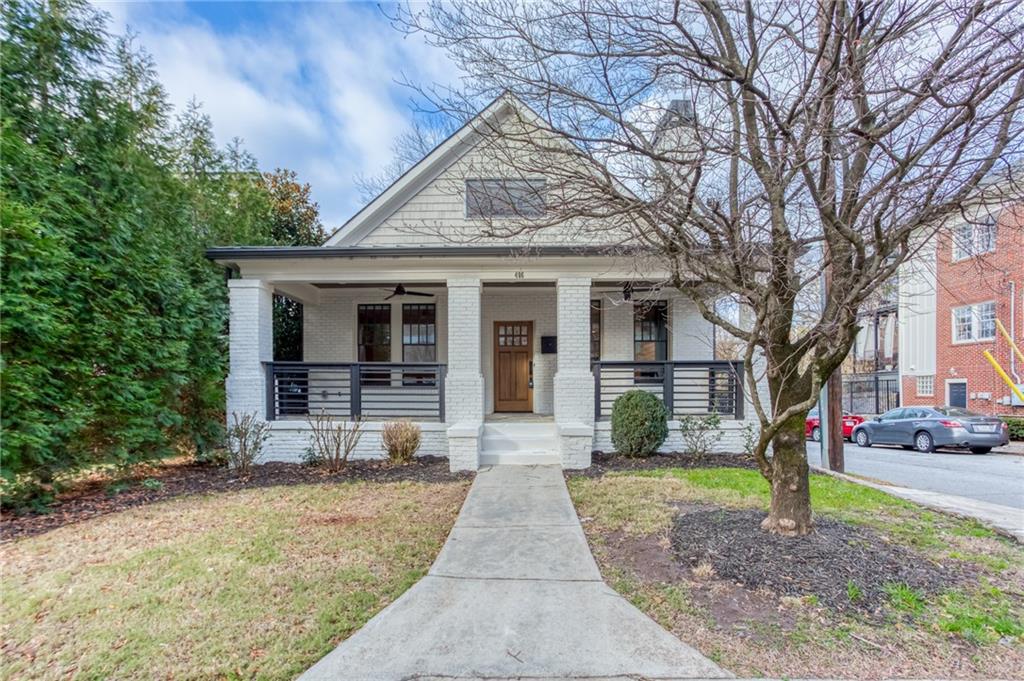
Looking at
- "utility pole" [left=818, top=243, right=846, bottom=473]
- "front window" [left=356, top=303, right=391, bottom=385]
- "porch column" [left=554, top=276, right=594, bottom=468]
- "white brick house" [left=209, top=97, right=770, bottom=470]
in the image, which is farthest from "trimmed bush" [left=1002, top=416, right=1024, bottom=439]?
"front window" [left=356, top=303, right=391, bottom=385]

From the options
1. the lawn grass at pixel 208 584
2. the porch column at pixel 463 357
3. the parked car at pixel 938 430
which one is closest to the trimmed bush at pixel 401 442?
the porch column at pixel 463 357

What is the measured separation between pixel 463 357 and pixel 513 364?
3.02 m

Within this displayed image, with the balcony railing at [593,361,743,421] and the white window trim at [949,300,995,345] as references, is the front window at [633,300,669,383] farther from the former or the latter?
the white window trim at [949,300,995,345]

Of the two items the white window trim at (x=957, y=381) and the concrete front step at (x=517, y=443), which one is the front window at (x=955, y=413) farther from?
the concrete front step at (x=517, y=443)

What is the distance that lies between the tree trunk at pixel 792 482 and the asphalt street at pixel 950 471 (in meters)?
5.11

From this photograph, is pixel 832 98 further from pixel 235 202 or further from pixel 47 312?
pixel 235 202

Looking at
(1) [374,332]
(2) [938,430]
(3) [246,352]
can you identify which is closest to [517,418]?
(1) [374,332]

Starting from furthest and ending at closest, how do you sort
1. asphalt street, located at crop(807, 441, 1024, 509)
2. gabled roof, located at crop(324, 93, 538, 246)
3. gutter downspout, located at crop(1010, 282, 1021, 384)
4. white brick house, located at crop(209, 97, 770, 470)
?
gutter downspout, located at crop(1010, 282, 1021, 384) < gabled roof, located at crop(324, 93, 538, 246) < white brick house, located at crop(209, 97, 770, 470) < asphalt street, located at crop(807, 441, 1024, 509)

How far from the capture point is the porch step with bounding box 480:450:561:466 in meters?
7.63

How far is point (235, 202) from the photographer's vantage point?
10312 millimetres

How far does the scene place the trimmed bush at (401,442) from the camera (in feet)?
25.2

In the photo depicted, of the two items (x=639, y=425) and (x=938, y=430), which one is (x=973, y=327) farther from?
(x=639, y=425)

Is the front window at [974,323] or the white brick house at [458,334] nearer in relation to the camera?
the white brick house at [458,334]

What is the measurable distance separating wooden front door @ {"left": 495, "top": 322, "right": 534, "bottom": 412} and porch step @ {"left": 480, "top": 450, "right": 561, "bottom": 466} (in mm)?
3186
